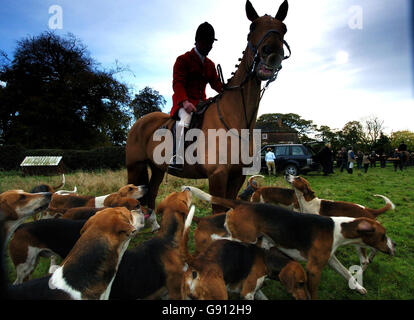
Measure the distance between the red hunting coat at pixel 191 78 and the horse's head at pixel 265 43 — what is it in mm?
1035

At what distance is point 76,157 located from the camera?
19609 millimetres

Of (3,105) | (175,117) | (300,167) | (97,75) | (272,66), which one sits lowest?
(300,167)

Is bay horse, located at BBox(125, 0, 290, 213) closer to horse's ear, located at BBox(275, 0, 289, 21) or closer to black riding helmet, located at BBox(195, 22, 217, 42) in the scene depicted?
horse's ear, located at BBox(275, 0, 289, 21)

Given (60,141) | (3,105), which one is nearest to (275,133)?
(60,141)

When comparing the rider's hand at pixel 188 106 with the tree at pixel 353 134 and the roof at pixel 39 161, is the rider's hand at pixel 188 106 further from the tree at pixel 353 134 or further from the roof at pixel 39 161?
the tree at pixel 353 134

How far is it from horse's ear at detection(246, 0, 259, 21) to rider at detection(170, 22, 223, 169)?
0.67 meters

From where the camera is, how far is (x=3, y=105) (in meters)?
13.0

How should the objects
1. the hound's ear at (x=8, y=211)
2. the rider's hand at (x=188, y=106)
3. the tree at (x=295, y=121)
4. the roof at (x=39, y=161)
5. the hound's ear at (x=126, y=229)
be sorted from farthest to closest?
1. the tree at (x=295, y=121)
2. the roof at (x=39, y=161)
3. the rider's hand at (x=188, y=106)
4. the hound's ear at (x=8, y=211)
5. the hound's ear at (x=126, y=229)

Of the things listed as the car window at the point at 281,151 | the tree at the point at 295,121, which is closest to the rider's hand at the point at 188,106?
the car window at the point at 281,151

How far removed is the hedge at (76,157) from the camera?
16.9 metres

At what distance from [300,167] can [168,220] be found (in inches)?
674

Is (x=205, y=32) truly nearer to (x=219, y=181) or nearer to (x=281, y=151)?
(x=219, y=181)

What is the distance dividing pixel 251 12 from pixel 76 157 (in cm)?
2035
